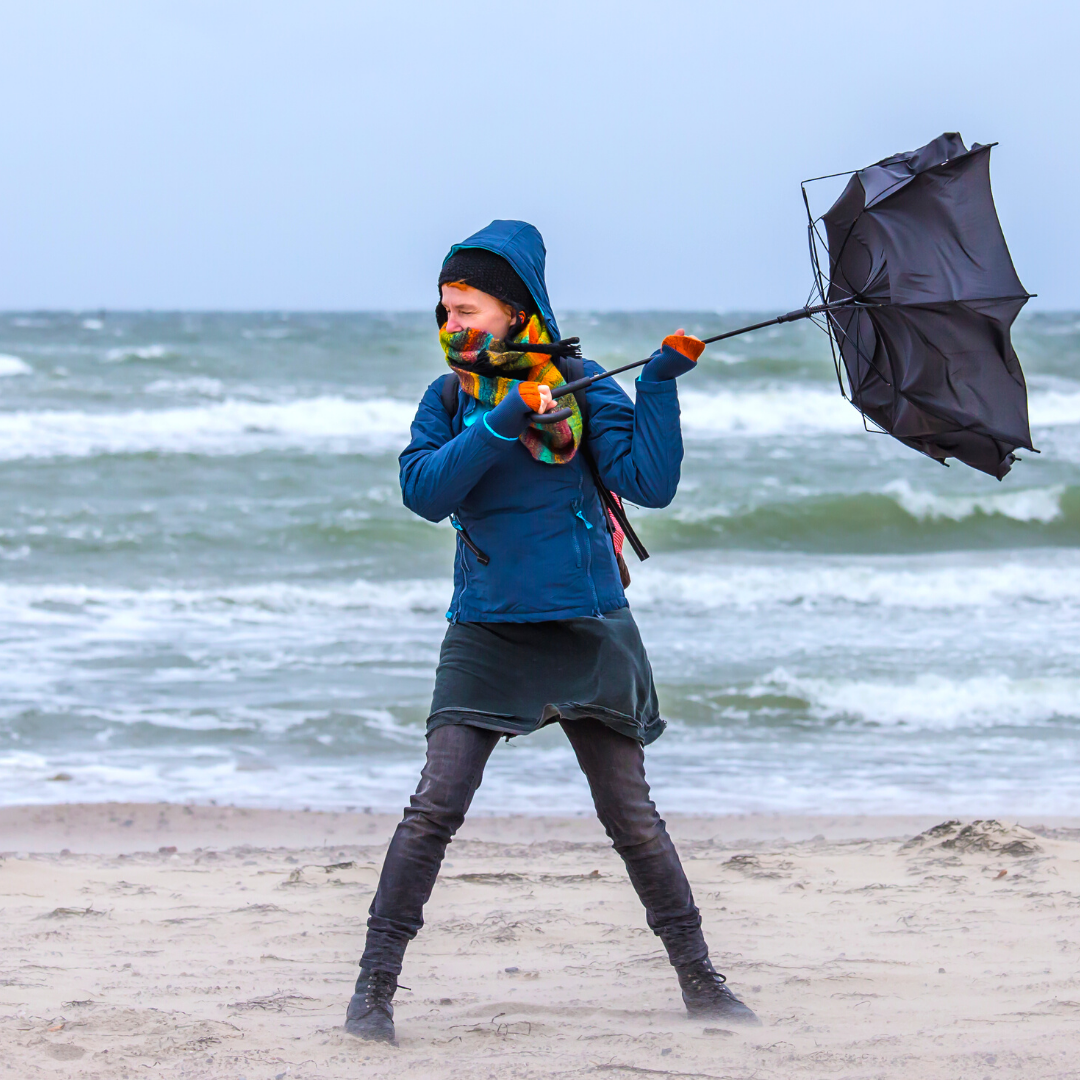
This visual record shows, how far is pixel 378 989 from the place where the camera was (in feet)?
8.84

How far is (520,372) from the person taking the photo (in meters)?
2.62

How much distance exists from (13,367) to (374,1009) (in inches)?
1004

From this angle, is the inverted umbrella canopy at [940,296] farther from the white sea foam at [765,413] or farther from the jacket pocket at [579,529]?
the white sea foam at [765,413]

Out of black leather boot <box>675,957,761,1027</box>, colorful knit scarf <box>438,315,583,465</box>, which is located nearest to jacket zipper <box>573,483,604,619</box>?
colorful knit scarf <box>438,315,583,465</box>

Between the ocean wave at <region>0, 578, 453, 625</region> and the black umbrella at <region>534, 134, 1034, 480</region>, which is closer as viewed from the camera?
the black umbrella at <region>534, 134, 1034, 480</region>

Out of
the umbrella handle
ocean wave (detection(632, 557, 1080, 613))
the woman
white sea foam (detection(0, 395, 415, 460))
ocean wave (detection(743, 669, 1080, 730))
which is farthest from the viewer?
white sea foam (detection(0, 395, 415, 460))

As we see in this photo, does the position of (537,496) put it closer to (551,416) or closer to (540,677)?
(551,416)

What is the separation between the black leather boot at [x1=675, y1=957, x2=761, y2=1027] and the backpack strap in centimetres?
128

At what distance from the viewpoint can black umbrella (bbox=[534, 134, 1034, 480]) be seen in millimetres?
2611

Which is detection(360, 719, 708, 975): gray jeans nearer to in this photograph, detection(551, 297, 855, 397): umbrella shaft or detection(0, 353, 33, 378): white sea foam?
detection(551, 297, 855, 397): umbrella shaft

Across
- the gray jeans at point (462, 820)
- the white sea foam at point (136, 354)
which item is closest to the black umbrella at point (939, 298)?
the gray jeans at point (462, 820)

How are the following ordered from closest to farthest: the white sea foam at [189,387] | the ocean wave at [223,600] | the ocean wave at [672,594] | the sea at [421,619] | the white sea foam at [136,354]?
the sea at [421,619]
the ocean wave at [223,600]
the ocean wave at [672,594]
the white sea foam at [189,387]
the white sea foam at [136,354]

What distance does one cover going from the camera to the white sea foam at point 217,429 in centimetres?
1908

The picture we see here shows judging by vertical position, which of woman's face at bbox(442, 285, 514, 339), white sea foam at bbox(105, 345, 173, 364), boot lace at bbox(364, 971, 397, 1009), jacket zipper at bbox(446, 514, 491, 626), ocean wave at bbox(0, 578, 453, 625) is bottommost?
ocean wave at bbox(0, 578, 453, 625)
